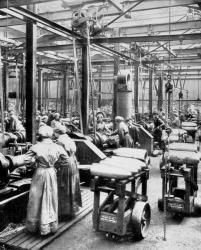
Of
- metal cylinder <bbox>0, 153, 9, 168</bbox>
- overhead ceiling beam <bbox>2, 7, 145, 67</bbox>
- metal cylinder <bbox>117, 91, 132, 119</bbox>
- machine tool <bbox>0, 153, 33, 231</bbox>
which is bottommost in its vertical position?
machine tool <bbox>0, 153, 33, 231</bbox>

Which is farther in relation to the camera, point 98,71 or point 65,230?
point 98,71

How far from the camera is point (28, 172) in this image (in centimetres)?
592

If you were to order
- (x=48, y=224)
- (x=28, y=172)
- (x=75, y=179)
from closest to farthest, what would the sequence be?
(x=48, y=224)
(x=75, y=179)
(x=28, y=172)

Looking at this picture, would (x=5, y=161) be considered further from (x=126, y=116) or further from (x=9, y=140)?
(x=126, y=116)

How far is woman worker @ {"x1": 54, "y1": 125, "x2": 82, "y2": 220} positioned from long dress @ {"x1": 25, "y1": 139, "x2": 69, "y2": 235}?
0.56 metres

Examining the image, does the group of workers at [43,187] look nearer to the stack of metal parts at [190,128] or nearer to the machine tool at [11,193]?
the machine tool at [11,193]

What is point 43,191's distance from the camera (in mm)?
4512

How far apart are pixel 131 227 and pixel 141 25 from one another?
961 centimetres

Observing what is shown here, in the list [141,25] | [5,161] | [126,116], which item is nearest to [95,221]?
[5,161]

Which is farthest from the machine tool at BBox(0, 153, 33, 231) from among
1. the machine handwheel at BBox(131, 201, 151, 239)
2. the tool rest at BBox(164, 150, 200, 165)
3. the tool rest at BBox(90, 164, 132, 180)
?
the tool rest at BBox(164, 150, 200, 165)

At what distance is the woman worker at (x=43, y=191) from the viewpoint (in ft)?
14.7

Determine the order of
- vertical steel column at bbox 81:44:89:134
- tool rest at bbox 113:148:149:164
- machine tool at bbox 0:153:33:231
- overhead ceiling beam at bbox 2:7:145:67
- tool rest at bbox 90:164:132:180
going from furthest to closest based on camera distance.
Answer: vertical steel column at bbox 81:44:89:134
overhead ceiling beam at bbox 2:7:145:67
tool rest at bbox 113:148:149:164
machine tool at bbox 0:153:33:231
tool rest at bbox 90:164:132:180

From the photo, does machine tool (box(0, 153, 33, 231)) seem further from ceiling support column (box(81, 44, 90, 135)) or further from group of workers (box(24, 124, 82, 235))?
ceiling support column (box(81, 44, 90, 135))

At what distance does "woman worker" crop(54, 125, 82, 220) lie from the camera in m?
5.20
